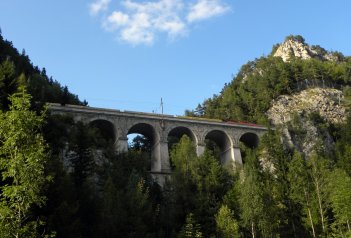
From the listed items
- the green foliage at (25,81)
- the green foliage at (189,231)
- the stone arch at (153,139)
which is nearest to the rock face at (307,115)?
the stone arch at (153,139)

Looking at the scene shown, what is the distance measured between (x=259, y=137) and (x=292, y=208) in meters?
22.5

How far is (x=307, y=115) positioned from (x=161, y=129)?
35529 millimetres

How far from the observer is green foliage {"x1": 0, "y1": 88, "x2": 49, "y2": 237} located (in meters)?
13.9

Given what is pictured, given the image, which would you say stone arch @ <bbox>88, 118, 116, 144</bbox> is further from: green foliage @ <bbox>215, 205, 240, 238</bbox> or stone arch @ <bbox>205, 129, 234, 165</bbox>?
green foliage @ <bbox>215, 205, 240, 238</bbox>

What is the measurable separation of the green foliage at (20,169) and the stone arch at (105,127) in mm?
38531

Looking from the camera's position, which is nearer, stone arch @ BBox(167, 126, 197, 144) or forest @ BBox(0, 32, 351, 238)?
forest @ BBox(0, 32, 351, 238)

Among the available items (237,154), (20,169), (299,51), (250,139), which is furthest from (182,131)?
(299,51)

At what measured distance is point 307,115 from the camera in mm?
80188

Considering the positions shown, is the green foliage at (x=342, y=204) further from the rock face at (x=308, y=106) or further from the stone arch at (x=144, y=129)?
the rock face at (x=308, y=106)

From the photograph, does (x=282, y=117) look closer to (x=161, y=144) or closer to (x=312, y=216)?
(x=161, y=144)

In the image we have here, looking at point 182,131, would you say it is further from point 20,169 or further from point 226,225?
point 20,169

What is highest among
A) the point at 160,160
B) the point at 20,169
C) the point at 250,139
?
the point at 250,139

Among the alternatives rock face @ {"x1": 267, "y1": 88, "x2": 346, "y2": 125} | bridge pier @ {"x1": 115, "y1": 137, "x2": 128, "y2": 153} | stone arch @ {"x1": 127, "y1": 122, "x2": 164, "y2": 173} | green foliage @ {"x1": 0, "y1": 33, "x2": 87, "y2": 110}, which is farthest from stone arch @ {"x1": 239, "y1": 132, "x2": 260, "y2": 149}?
green foliage @ {"x1": 0, "y1": 33, "x2": 87, "y2": 110}

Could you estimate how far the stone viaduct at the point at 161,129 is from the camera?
53344mm
